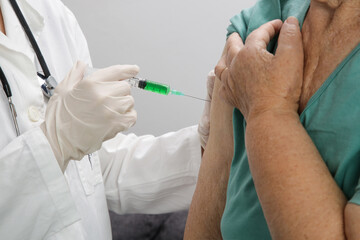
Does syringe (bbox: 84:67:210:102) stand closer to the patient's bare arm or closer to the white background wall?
the patient's bare arm

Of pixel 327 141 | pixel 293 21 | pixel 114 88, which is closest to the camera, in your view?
pixel 327 141

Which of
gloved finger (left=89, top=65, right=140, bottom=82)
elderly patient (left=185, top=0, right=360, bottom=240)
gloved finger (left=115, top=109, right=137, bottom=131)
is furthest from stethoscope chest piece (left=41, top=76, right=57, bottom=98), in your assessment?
elderly patient (left=185, top=0, right=360, bottom=240)

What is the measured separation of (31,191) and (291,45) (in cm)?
78

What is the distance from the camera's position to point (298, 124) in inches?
25.3

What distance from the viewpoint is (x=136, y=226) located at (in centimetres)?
170

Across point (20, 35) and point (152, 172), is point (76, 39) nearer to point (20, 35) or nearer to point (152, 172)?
point (20, 35)

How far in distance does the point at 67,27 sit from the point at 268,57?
94 cm

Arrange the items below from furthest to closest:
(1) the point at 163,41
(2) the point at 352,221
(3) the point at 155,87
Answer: (1) the point at 163,41
(3) the point at 155,87
(2) the point at 352,221

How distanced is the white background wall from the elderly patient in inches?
57.2

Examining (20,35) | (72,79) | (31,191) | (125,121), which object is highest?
(20,35)

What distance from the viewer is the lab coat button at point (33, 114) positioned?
3.63 ft

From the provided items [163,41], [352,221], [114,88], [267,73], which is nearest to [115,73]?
[114,88]

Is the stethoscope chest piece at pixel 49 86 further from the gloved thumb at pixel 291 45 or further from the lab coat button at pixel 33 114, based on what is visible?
the gloved thumb at pixel 291 45

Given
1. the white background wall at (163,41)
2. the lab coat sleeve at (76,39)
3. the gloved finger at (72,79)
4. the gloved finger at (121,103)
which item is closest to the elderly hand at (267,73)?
the gloved finger at (121,103)
